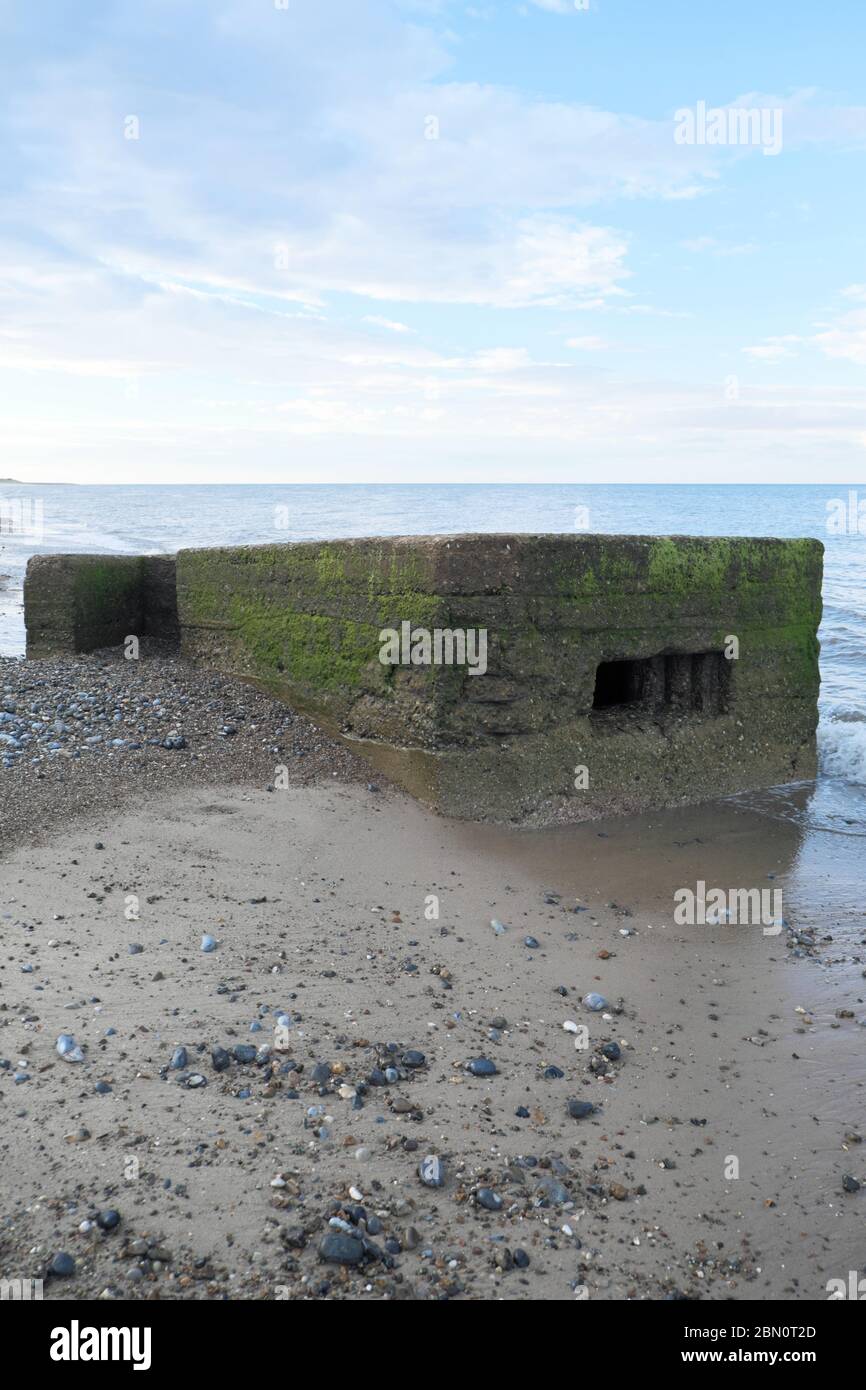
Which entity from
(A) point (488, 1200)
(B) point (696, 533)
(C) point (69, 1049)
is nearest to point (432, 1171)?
(A) point (488, 1200)

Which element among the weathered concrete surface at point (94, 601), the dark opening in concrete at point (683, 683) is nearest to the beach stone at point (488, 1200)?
the dark opening in concrete at point (683, 683)

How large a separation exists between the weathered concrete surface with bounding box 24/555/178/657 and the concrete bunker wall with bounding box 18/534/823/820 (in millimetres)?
1843

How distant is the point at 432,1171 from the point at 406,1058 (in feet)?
2.00

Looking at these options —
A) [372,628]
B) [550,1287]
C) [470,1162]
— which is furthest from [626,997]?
[372,628]

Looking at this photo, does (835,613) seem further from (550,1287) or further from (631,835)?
(550,1287)

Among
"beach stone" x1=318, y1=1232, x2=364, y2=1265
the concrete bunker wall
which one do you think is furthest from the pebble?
the concrete bunker wall

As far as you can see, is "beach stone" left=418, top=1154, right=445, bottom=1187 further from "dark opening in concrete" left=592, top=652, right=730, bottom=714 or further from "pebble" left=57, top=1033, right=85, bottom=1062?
"dark opening in concrete" left=592, top=652, right=730, bottom=714

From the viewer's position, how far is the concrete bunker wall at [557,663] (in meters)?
6.05

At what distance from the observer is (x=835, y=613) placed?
17812mm

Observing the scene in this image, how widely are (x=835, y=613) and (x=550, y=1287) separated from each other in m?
17.3

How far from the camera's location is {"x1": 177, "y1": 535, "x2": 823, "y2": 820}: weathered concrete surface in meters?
6.05

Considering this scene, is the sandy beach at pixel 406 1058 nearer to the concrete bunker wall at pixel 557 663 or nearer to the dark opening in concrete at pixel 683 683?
the concrete bunker wall at pixel 557 663
